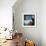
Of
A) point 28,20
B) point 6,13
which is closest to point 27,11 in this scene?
point 28,20

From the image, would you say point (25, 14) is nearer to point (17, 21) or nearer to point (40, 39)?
point (17, 21)

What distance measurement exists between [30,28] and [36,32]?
1.10 feet

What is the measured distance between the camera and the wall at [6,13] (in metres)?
4.67

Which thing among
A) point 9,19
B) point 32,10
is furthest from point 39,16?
point 9,19

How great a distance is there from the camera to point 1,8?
467 cm

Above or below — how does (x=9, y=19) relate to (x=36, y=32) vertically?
above

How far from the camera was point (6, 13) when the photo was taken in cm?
471

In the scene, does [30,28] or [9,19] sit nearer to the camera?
[9,19]

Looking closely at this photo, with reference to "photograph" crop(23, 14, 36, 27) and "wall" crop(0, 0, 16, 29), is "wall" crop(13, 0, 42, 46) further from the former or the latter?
"wall" crop(0, 0, 16, 29)

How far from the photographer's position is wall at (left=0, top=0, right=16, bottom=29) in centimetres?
467

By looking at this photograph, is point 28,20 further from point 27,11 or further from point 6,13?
point 6,13

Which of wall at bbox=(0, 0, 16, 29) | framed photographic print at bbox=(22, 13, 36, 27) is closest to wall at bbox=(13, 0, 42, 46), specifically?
framed photographic print at bbox=(22, 13, 36, 27)

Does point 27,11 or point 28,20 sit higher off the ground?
point 27,11

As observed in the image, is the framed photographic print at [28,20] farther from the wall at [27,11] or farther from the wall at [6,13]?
the wall at [6,13]
